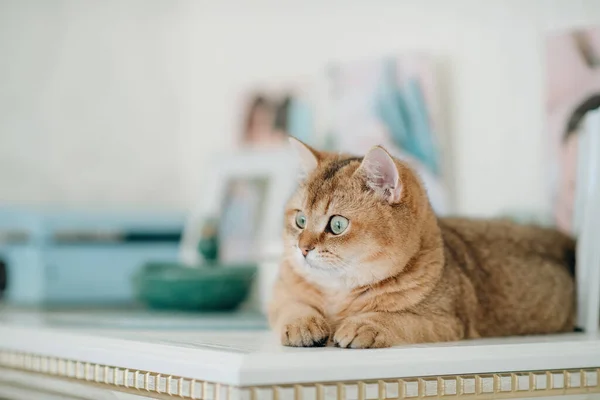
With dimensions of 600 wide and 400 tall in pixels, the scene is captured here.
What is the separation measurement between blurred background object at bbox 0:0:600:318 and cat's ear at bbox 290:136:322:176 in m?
0.53

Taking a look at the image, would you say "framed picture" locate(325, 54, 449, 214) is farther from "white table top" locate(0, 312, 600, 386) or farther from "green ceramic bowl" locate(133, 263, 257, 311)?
"white table top" locate(0, 312, 600, 386)

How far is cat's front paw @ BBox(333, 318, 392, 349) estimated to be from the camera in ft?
3.47

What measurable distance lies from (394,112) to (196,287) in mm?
604

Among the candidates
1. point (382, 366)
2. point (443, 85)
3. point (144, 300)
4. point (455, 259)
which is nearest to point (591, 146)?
point (455, 259)

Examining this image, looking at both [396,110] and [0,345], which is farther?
[396,110]

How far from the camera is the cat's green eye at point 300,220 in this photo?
1217mm

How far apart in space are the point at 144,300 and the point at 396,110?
28.9 inches

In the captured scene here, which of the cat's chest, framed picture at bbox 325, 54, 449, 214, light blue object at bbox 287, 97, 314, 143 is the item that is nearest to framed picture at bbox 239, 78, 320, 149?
light blue object at bbox 287, 97, 314, 143

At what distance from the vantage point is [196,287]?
1.74m

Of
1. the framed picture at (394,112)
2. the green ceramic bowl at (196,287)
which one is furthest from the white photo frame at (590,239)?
the green ceramic bowl at (196,287)

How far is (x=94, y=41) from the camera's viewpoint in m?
2.30

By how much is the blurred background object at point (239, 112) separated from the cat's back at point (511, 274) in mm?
197

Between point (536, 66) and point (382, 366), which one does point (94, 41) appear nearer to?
point (536, 66)

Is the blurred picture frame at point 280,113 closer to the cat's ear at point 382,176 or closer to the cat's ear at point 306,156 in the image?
the cat's ear at point 306,156
